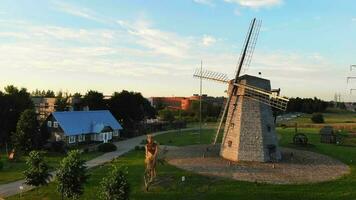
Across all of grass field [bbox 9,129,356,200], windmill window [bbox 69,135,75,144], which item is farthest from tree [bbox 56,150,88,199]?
windmill window [bbox 69,135,75,144]

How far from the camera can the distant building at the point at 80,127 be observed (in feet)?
189

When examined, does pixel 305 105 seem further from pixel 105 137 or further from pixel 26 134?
pixel 26 134

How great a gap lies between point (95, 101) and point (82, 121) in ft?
55.5

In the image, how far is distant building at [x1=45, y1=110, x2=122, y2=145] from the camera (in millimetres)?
57572

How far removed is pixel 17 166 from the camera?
4025 cm

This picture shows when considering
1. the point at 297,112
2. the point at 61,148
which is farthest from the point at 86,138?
the point at 297,112

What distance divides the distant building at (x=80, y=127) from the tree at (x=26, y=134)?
6164 millimetres

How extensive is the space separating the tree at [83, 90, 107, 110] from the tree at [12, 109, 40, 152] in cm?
2691

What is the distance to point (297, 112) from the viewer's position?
496ft

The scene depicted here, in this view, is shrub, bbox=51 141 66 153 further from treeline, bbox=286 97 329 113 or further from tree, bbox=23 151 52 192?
treeline, bbox=286 97 329 113

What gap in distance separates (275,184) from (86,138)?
120 ft

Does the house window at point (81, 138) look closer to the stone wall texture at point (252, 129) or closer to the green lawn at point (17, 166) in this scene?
the green lawn at point (17, 166)

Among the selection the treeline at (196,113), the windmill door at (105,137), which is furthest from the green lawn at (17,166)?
the treeline at (196,113)

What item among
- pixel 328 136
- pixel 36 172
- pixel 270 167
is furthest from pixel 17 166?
pixel 328 136
